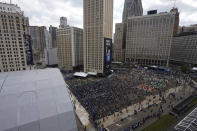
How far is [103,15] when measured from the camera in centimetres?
6081

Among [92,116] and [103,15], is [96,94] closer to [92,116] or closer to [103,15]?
[92,116]

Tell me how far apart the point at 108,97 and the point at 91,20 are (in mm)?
52246

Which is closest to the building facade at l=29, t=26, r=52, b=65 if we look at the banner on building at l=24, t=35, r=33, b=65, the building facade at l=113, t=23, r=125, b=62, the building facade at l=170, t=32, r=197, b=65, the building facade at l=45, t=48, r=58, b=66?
the building facade at l=45, t=48, r=58, b=66

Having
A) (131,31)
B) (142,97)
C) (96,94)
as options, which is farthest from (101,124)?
(131,31)

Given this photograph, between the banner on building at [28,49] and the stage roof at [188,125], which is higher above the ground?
the banner on building at [28,49]

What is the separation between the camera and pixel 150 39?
91812 millimetres

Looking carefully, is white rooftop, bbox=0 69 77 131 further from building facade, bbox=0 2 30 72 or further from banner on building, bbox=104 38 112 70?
banner on building, bbox=104 38 112 70

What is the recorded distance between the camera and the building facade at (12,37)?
42925mm

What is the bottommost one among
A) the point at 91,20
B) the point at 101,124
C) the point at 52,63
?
the point at 101,124

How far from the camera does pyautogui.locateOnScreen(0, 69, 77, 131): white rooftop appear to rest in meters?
5.13

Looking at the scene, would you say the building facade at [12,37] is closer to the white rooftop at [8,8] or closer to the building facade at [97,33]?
the white rooftop at [8,8]

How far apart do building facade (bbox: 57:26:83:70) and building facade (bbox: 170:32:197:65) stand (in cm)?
10012

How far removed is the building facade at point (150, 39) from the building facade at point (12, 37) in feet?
292

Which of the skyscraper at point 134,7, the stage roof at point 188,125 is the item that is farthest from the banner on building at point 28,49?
the skyscraper at point 134,7
